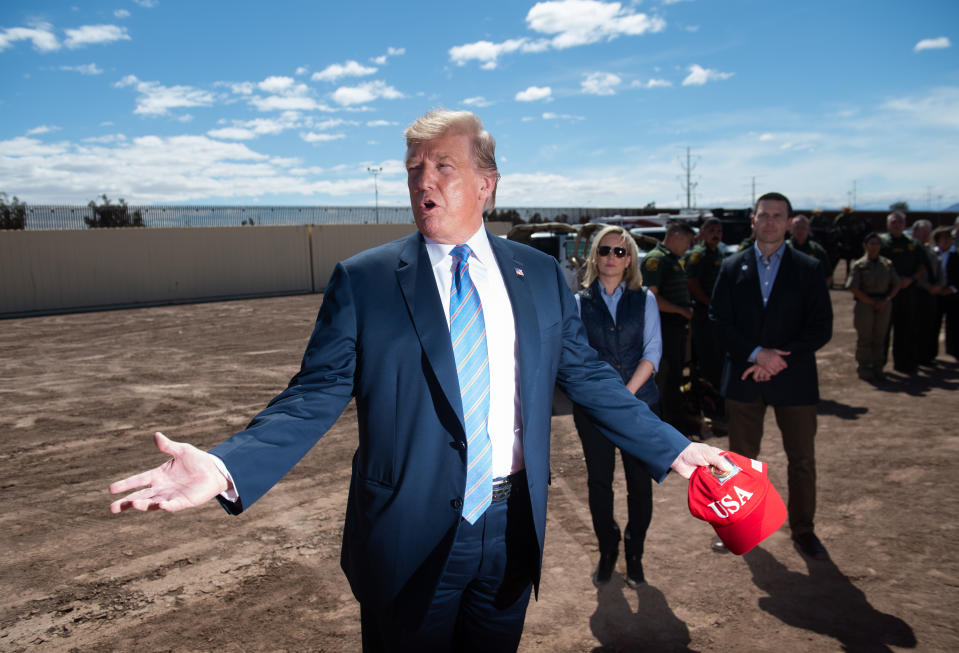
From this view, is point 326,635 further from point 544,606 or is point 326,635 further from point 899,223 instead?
point 899,223

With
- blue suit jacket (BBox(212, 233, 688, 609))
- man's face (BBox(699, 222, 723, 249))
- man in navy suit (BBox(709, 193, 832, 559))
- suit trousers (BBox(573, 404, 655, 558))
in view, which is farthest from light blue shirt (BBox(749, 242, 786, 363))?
man's face (BBox(699, 222, 723, 249))

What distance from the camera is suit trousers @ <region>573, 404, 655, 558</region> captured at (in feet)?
12.5

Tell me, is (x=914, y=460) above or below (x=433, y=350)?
below

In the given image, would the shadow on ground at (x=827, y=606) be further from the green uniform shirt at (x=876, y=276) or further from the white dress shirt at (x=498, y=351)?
the green uniform shirt at (x=876, y=276)

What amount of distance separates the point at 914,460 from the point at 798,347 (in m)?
2.55

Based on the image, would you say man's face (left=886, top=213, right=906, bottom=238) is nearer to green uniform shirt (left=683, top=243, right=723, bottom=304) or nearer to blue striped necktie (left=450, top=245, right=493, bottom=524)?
green uniform shirt (left=683, top=243, right=723, bottom=304)

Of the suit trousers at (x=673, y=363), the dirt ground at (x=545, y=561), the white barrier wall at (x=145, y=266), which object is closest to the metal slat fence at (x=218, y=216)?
the white barrier wall at (x=145, y=266)

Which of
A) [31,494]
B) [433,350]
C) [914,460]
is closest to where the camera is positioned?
[433,350]

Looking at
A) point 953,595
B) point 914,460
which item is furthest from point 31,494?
point 914,460

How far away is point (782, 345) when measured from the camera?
423cm

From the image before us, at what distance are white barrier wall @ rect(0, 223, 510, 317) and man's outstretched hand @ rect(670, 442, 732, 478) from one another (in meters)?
21.3

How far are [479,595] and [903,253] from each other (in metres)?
9.42

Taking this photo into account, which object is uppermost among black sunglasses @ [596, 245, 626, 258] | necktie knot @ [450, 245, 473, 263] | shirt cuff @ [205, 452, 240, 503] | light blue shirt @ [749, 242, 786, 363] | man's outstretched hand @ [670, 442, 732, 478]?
necktie knot @ [450, 245, 473, 263]

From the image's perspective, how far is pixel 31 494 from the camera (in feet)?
17.1
